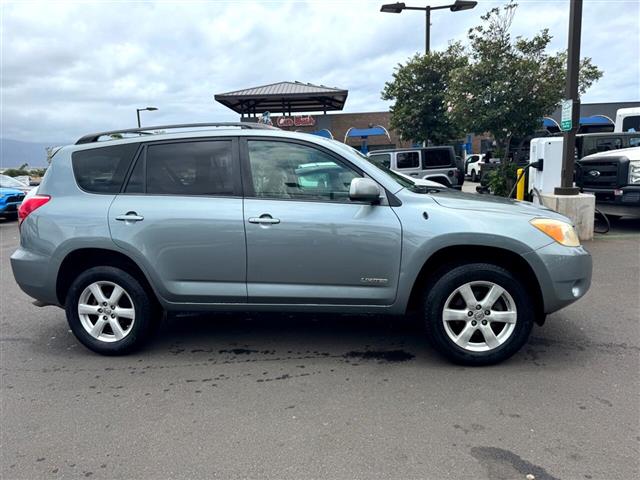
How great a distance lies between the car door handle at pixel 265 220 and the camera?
143 inches

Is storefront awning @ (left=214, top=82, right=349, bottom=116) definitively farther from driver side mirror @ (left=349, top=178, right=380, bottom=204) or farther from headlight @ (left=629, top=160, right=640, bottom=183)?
driver side mirror @ (left=349, top=178, right=380, bottom=204)

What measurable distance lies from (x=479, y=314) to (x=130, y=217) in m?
2.81

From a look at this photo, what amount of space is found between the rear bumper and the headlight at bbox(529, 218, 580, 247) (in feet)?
12.7

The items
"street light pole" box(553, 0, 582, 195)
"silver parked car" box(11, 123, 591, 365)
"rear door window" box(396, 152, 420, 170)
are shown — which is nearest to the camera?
"silver parked car" box(11, 123, 591, 365)

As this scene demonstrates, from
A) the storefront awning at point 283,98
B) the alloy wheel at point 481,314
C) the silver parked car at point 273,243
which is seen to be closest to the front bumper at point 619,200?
the silver parked car at point 273,243

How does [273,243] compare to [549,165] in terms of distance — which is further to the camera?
[549,165]

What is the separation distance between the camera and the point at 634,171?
879cm

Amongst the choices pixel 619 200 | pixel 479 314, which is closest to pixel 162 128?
pixel 479 314

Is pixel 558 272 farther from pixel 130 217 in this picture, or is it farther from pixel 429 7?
pixel 429 7

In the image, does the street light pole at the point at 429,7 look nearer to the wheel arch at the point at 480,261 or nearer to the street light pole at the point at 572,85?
the street light pole at the point at 572,85

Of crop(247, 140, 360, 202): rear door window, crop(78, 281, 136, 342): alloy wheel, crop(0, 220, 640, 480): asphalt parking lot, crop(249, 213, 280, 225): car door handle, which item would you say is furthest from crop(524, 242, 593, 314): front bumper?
crop(78, 281, 136, 342): alloy wheel

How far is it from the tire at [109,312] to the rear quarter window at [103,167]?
27.3 inches

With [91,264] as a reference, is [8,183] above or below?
above

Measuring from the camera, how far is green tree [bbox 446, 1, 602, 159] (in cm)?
1145
